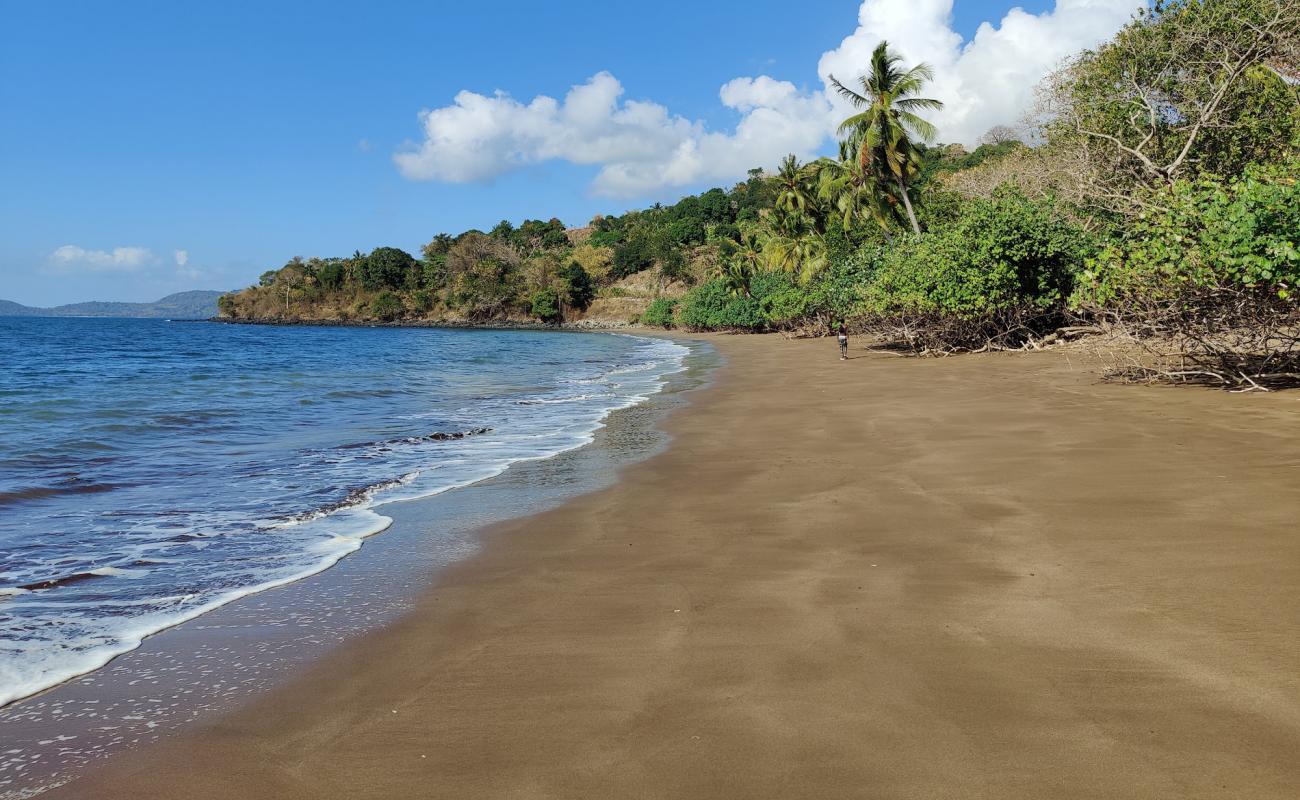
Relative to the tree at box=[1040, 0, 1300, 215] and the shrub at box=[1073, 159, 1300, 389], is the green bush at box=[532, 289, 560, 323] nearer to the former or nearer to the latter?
the tree at box=[1040, 0, 1300, 215]

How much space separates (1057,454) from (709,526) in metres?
4.30

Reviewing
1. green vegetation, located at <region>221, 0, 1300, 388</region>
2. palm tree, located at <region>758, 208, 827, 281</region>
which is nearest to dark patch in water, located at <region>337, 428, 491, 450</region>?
green vegetation, located at <region>221, 0, 1300, 388</region>

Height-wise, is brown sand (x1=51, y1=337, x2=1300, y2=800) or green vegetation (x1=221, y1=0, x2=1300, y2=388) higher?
green vegetation (x1=221, y1=0, x2=1300, y2=388)

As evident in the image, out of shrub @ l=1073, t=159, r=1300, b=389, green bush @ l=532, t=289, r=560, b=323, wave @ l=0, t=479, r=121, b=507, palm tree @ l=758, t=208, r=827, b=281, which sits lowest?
wave @ l=0, t=479, r=121, b=507

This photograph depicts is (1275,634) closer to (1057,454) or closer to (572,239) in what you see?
(1057,454)

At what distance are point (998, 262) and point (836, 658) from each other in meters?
21.3

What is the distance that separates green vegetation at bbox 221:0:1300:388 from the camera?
484 inches

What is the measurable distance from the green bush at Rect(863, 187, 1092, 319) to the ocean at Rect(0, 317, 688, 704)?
8.74m

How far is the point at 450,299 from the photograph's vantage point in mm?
113688

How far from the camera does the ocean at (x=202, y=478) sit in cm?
493

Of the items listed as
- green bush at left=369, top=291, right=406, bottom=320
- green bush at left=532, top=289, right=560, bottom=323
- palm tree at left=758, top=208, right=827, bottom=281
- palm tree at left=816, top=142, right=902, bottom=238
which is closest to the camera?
palm tree at left=816, top=142, right=902, bottom=238

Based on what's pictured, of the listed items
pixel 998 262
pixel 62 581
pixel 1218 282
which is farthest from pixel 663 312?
pixel 62 581

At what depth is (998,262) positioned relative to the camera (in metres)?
22.4

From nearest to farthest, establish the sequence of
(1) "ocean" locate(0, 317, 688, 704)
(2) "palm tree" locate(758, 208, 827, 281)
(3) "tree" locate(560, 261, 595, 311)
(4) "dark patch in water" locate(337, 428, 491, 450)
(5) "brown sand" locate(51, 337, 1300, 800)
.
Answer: (5) "brown sand" locate(51, 337, 1300, 800), (1) "ocean" locate(0, 317, 688, 704), (4) "dark patch in water" locate(337, 428, 491, 450), (2) "palm tree" locate(758, 208, 827, 281), (3) "tree" locate(560, 261, 595, 311)
